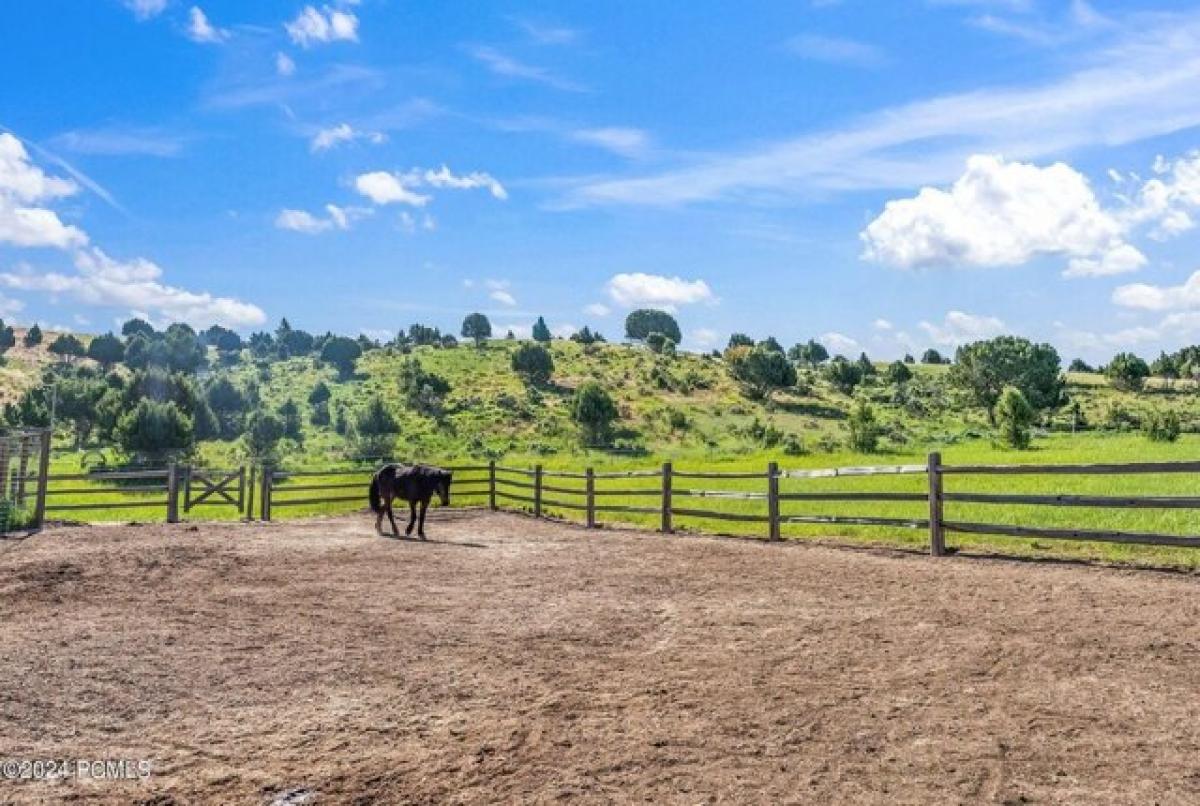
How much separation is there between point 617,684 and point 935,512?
7.63m

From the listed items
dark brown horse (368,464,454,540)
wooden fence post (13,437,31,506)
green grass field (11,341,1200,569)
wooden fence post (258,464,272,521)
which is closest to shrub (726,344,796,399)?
green grass field (11,341,1200,569)

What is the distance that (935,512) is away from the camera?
38.8 feet

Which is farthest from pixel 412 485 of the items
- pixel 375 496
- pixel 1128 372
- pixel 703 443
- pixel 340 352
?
pixel 1128 372

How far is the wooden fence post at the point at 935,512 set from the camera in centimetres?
1177

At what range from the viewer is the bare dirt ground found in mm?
4324

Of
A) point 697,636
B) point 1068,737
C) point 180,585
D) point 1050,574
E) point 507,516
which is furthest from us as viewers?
point 507,516

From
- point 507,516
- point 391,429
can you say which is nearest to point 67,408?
point 391,429

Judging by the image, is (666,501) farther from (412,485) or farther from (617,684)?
(617,684)

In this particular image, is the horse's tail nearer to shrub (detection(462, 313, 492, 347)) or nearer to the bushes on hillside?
the bushes on hillside

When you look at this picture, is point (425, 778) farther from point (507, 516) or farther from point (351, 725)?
point (507, 516)

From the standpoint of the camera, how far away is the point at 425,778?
4.39m

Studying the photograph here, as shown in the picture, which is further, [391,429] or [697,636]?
[391,429]

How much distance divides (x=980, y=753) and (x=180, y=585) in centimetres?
965

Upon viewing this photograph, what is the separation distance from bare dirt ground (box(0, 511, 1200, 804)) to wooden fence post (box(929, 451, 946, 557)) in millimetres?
751
